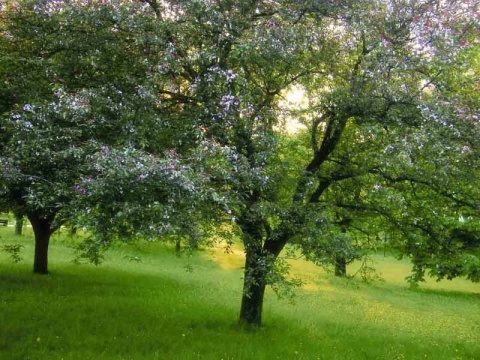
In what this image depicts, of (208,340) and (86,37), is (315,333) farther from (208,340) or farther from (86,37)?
(86,37)

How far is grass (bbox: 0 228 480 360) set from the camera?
10.1m

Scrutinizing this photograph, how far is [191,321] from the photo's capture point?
13.1 metres

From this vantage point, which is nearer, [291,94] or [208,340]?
[208,340]

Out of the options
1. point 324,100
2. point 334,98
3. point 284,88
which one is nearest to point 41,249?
point 284,88

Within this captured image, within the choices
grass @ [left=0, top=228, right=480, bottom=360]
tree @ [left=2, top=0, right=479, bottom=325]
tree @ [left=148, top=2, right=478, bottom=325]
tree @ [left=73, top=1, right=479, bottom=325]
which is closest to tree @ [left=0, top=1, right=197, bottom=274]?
tree @ [left=2, top=0, right=479, bottom=325]

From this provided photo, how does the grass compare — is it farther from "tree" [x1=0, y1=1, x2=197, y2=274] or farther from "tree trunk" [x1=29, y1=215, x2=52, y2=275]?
"tree" [x1=0, y1=1, x2=197, y2=274]

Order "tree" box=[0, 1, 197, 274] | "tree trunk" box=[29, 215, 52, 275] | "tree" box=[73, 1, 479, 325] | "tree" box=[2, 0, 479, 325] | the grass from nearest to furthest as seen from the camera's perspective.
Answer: "tree" box=[0, 1, 197, 274] < "tree" box=[2, 0, 479, 325] < "tree" box=[73, 1, 479, 325] < the grass < "tree trunk" box=[29, 215, 52, 275]

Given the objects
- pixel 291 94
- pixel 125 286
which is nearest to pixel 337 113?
pixel 291 94

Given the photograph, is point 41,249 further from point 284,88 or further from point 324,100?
point 324,100

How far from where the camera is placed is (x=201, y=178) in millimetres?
6605

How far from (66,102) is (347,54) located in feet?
21.3

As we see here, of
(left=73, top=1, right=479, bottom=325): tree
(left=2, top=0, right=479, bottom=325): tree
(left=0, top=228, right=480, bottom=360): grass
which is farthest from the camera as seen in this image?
(left=0, top=228, right=480, bottom=360): grass

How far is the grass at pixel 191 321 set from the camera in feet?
33.0

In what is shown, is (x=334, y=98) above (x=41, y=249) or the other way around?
above
